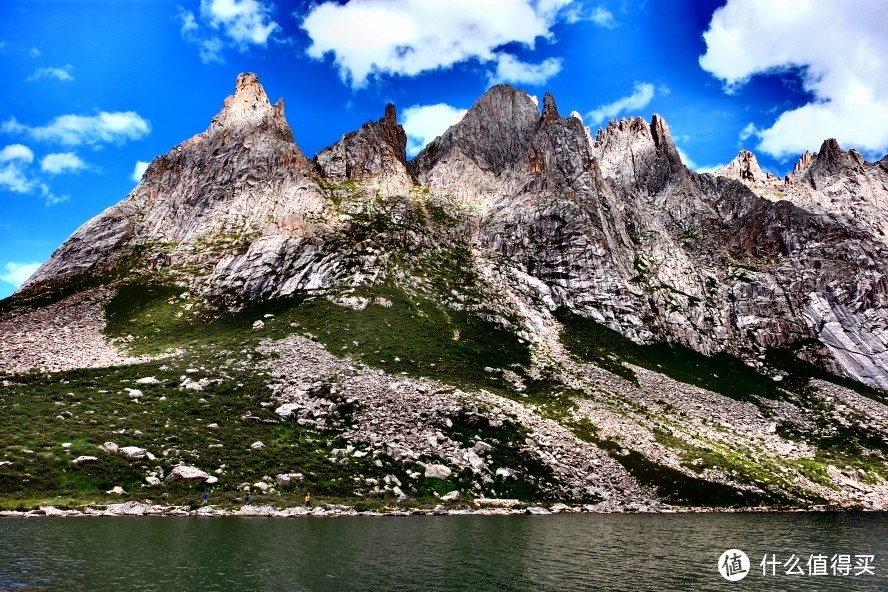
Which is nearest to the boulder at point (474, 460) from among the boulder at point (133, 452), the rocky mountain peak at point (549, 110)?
the boulder at point (133, 452)

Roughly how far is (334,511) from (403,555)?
67.3ft

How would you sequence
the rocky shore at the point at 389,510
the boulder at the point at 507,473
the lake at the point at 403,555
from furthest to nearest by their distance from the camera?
the boulder at the point at 507,473
the rocky shore at the point at 389,510
the lake at the point at 403,555

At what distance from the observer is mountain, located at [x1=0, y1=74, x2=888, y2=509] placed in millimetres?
73062

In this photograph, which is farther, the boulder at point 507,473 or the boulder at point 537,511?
the boulder at point 507,473

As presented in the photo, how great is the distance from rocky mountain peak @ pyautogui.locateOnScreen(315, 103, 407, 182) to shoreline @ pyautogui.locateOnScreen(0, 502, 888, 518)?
119 meters

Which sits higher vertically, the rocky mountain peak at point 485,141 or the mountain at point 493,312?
the rocky mountain peak at point 485,141

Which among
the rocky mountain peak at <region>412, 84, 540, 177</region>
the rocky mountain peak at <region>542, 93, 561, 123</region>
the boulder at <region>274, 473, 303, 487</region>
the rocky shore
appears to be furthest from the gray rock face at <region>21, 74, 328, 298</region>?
the rocky mountain peak at <region>542, 93, 561, 123</region>

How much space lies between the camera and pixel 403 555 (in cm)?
3509

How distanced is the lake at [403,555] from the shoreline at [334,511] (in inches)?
106

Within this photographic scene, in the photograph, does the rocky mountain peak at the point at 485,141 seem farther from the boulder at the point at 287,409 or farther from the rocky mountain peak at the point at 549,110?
the boulder at the point at 287,409

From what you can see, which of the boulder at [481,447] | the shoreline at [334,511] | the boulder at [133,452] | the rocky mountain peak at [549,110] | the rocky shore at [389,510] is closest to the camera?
the shoreline at [334,511]

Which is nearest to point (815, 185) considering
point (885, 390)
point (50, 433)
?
point (885, 390)

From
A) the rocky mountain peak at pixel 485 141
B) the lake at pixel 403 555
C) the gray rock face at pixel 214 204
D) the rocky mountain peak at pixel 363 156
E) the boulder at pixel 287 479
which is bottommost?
the lake at pixel 403 555

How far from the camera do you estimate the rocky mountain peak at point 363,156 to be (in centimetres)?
16148
